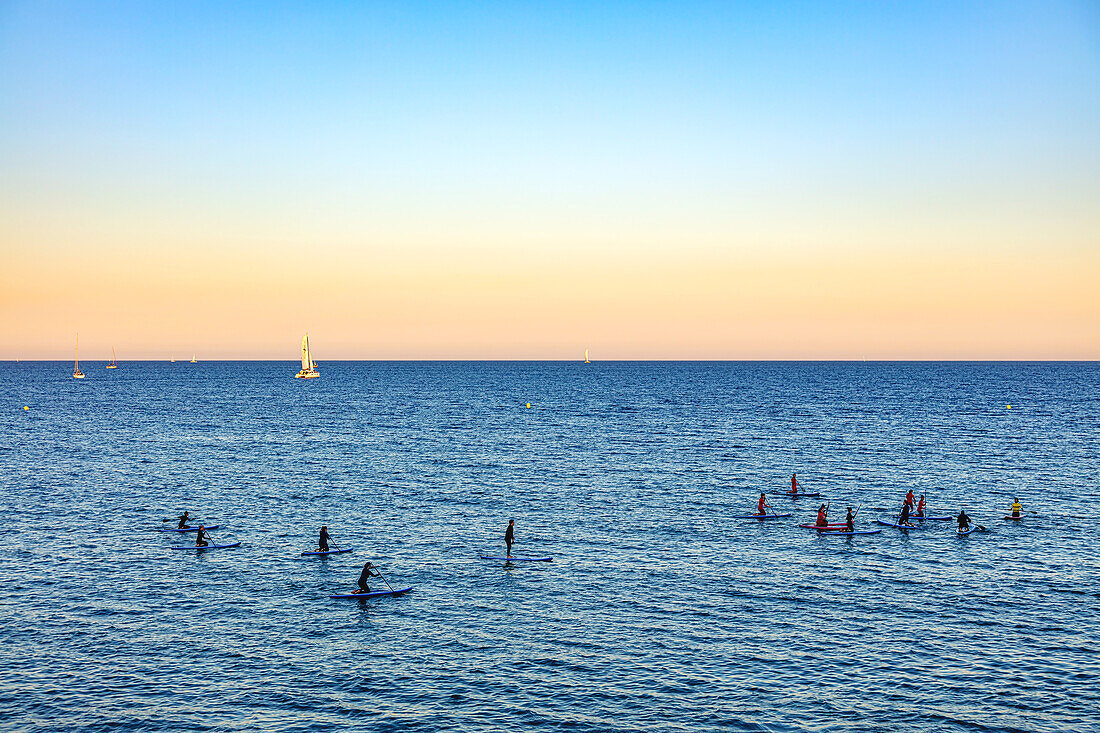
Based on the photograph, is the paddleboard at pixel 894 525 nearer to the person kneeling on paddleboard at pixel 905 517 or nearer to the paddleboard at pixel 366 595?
the person kneeling on paddleboard at pixel 905 517

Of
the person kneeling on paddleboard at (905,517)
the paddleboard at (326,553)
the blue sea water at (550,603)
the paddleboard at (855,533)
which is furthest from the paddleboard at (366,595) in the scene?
the person kneeling on paddleboard at (905,517)

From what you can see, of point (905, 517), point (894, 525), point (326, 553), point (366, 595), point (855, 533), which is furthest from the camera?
point (894, 525)

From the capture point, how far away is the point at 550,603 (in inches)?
1762

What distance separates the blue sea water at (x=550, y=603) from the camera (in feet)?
108

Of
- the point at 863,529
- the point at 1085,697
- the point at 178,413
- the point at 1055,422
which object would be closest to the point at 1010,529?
the point at 863,529

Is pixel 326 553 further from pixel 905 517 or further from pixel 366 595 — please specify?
pixel 905 517

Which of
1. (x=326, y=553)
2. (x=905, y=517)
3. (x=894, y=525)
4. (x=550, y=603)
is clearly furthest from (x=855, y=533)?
(x=326, y=553)

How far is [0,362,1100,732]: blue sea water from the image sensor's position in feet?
108

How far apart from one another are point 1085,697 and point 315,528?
47.3m

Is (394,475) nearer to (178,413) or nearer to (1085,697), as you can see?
(1085,697)

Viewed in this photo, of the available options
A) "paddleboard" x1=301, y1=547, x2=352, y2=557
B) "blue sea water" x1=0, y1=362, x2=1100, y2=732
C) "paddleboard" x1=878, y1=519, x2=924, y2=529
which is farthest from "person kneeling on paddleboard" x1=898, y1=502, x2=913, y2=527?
"paddleboard" x1=301, y1=547, x2=352, y2=557

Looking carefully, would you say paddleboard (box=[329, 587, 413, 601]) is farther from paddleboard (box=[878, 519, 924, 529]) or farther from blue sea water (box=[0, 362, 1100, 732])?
paddleboard (box=[878, 519, 924, 529])

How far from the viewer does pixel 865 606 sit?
4416cm

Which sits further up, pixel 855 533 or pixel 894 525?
pixel 894 525
